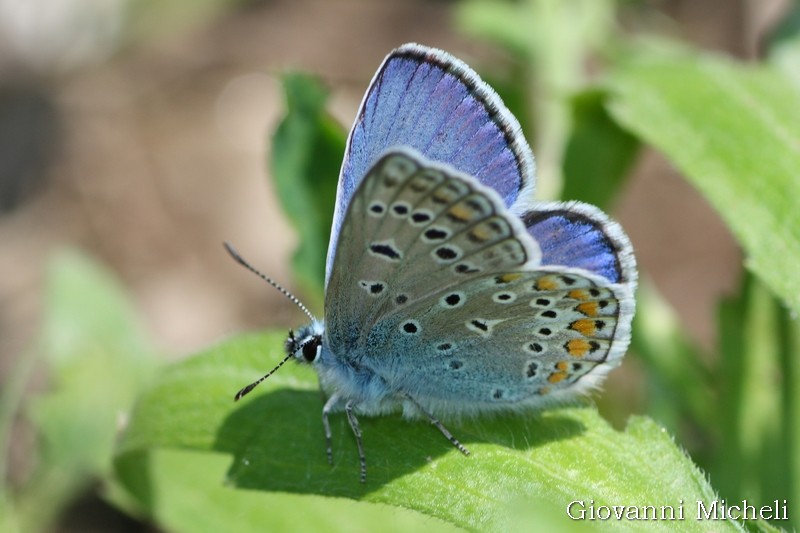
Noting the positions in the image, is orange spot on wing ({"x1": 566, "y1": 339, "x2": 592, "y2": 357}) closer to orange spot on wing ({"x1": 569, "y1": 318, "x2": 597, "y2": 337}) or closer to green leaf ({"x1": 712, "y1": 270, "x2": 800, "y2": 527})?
orange spot on wing ({"x1": 569, "y1": 318, "x2": 597, "y2": 337})

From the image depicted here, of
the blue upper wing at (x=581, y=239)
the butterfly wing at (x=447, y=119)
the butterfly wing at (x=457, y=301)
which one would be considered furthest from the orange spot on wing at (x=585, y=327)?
the butterfly wing at (x=447, y=119)

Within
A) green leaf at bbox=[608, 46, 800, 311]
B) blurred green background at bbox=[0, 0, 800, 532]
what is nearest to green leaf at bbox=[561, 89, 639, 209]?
blurred green background at bbox=[0, 0, 800, 532]

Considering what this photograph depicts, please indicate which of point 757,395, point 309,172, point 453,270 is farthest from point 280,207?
point 757,395

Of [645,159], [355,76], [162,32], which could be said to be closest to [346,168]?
[645,159]

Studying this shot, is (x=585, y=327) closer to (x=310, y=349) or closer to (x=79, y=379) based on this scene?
(x=310, y=349)

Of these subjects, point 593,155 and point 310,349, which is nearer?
point 310,349

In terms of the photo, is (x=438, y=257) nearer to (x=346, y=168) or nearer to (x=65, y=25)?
(x=346, y=168)
